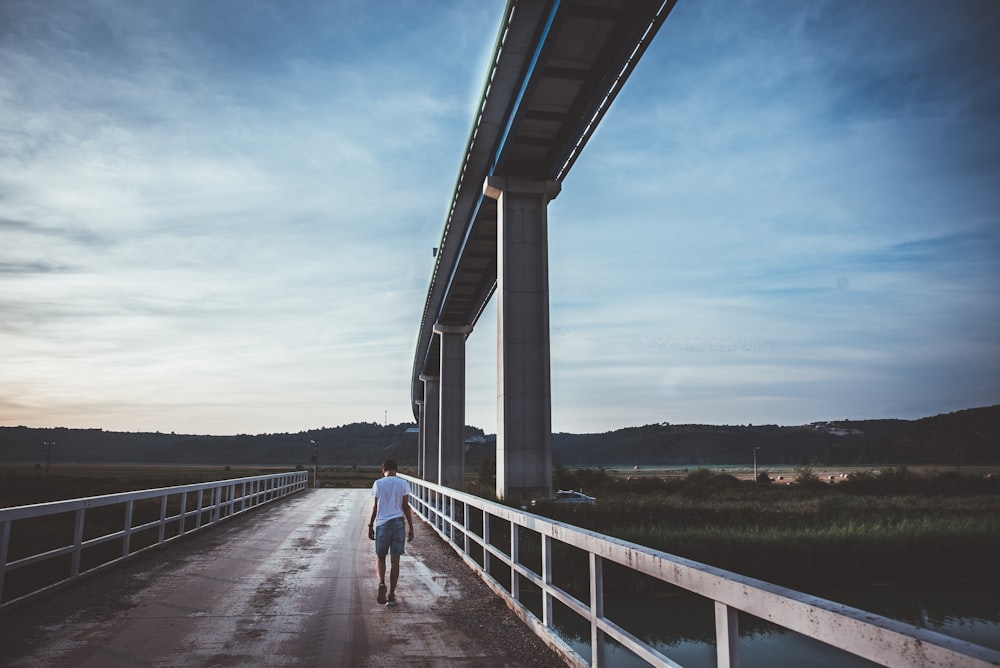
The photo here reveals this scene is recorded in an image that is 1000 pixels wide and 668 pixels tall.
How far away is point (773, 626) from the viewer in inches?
579

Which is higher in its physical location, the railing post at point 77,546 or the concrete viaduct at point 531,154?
the concrete viaduct at point 531,154

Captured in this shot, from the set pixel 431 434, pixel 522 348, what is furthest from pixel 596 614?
pixel 431 434

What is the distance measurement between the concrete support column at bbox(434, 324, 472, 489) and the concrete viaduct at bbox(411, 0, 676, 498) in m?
15.2

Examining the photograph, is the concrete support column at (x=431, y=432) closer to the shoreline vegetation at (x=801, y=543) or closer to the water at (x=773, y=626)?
the shoreline vegetation at (x=801, y=543)

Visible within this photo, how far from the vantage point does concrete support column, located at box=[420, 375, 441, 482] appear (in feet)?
168

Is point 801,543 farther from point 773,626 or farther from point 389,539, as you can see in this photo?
point 389,539

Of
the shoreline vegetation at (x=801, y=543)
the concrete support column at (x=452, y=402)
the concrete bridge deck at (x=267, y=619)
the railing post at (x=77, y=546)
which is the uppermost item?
the concrete support column at (x=452, y=402)

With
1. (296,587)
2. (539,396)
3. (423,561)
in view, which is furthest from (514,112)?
(296,587)

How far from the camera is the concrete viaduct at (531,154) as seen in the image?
1641 cm

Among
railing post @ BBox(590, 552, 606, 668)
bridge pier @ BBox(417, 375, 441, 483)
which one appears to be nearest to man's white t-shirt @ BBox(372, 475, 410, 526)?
railing post @ BBox(590, 552, 606, 668)

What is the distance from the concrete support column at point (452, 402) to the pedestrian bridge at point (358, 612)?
3016 centimetres

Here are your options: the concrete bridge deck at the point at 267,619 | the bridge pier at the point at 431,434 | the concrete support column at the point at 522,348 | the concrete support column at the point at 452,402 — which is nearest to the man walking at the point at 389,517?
the concrete bridge deck at the point at 267,619

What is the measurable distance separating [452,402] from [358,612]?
35470 millimetres

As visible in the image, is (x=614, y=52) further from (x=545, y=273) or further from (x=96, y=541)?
(x=96, y=541)
